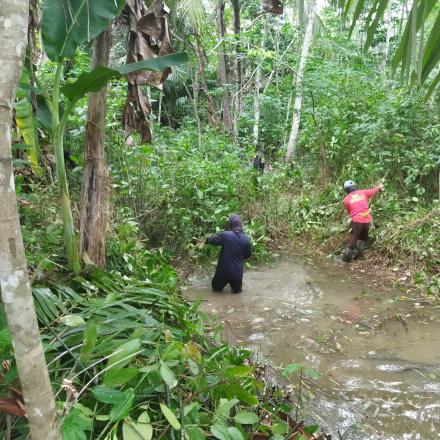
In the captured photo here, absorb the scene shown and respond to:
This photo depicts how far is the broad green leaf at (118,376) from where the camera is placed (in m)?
1.64

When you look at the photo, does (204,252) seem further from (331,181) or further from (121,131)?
(331,181)

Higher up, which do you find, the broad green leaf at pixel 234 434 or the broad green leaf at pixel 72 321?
the broad green leaf at pixel 72 321

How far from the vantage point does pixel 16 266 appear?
108 centimetres

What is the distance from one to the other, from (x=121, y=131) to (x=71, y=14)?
3835 millimetres

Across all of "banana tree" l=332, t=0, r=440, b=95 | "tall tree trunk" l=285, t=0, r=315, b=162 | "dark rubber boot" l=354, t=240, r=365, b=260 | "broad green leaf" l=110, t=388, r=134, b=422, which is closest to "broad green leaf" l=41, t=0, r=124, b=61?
"banana tree" l=332, t=0, r=440, b=95

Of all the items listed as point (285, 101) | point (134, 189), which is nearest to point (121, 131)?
point (134, 189)

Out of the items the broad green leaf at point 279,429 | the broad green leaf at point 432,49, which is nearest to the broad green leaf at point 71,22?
the broad green leaf at point 432,49

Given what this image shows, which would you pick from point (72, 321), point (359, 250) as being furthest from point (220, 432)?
point (359, 250)

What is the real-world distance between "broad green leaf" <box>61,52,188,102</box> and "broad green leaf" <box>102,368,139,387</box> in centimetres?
179

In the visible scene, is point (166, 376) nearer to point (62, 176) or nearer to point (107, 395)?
point (107, 395)

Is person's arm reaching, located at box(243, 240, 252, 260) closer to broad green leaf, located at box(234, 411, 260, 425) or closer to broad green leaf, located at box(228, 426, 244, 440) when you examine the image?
broad green leaf, located at box(234, 411, 260, 425)

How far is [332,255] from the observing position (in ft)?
25.6

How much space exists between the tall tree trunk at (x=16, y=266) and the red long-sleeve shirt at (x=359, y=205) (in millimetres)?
6735

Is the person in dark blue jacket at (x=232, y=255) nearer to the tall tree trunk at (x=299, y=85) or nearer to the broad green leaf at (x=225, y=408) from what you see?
the broad green leaf at (x=225, y=408)
